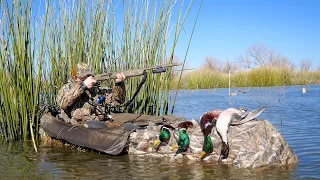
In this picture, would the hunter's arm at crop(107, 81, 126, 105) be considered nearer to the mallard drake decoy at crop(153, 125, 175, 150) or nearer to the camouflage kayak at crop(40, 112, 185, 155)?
the camouflage kayak at crop(40, 112, 185, 155)

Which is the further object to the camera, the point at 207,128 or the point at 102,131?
the point at 102,131

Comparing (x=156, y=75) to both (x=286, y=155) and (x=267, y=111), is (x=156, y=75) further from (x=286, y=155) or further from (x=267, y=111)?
Result: (x=267, y=111)

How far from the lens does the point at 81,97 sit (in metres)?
6.21

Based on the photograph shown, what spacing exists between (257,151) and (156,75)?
283 centimetres

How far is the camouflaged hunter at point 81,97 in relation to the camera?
234 inches

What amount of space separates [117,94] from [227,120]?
214 centimetres

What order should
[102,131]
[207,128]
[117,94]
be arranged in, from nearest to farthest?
[207,128] → [102,131] → [117,94]

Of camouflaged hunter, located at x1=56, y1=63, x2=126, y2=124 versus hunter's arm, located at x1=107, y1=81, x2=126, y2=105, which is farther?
hunter's arm, located at x1=107, y1=81, x2=126, y2=105

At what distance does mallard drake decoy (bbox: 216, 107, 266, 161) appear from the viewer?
15.0 ft

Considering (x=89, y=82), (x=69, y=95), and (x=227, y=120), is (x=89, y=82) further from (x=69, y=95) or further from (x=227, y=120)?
(x=227, y=120)

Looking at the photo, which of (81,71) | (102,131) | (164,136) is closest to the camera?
(164,136)

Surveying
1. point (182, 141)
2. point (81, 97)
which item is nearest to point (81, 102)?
point (81, 97)

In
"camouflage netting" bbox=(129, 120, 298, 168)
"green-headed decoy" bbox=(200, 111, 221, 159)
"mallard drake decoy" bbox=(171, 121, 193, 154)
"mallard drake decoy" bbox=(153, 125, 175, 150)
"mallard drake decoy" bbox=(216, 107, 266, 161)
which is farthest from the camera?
"mallard drake decoy" bbox=(153, 125, 175, 150)

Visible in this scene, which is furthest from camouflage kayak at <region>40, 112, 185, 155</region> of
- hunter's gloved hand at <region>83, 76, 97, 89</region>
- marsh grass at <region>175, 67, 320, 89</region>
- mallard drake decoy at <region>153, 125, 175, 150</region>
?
marsh grass at <region>175, 67, 320, 89</region>
